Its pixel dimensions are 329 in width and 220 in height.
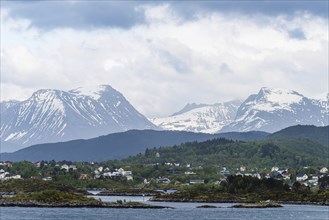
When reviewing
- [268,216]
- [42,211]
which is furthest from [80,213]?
[268,216]

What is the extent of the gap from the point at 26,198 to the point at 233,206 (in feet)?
152

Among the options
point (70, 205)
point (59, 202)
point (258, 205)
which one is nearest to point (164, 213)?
point (70, 205)

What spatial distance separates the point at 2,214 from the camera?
15225 cm

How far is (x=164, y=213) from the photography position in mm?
160625

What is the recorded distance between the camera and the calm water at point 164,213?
15000 centimetres

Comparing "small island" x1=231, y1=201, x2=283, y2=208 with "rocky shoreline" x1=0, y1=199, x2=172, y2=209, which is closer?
"rocky shoreline" x1=0, y1=199, x2=172, y2=209

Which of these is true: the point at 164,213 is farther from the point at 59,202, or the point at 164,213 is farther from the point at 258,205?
the point at 258,205

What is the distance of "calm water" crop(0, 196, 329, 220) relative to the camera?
150m

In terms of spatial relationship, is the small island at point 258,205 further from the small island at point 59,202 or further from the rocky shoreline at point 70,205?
the small island at point 59,202

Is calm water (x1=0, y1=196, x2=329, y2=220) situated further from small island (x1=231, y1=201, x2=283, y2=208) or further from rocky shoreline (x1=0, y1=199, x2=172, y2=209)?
small island (x1=231, y1=201, x2=283, y2=208)

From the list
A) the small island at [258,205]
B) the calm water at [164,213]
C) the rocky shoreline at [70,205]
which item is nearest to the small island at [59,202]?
the rocky shoreline at [70,205]

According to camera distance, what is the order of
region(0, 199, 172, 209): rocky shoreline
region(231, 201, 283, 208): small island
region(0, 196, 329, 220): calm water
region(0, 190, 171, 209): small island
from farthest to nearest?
region(231, 201, 283, 208): small island → region(0, 190, 171, 209): small island → region(0, 199, 172, 209): rocky shoreline → region(0, 196, 329, 220): calm water

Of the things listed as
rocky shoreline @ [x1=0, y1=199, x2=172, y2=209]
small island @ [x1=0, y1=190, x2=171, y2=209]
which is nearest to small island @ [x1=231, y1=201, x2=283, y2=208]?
rocky shoreline @ [x1=0, y1=199, x2=172, y2=209]

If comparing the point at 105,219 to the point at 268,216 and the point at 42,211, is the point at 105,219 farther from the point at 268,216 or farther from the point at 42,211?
the point at 268,216
